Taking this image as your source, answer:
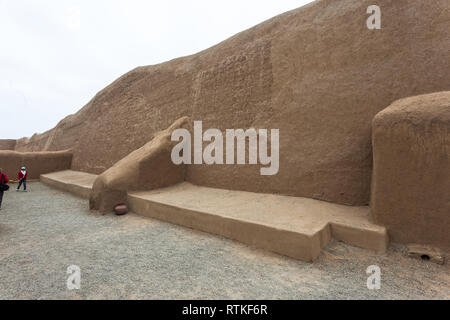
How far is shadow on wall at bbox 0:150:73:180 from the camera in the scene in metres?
10.4

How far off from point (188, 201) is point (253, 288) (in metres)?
2.73

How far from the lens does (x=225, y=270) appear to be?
8.96 feet

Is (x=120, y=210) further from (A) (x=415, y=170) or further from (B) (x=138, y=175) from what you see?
(A) (x=415, y=170)

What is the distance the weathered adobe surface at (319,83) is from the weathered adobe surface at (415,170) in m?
0.78

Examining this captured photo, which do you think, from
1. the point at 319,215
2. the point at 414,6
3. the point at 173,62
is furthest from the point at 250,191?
the point at 173,62

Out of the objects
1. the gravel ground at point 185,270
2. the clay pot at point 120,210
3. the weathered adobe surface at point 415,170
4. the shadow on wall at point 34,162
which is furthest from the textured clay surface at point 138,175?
the shadow on wall at point 34,162

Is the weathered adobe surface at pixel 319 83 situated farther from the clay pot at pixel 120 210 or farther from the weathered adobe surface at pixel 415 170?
the clay pot at pixel 120 210

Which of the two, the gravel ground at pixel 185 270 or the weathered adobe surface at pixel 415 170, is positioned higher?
the weathered adobe surface at pixel 415 170

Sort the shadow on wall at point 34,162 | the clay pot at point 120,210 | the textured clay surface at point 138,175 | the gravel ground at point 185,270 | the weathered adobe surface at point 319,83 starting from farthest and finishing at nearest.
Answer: the shadow on wall at point 34,162 < the textured clay surface at point 138,175 < the clay pot at point 120,210 < the weathered adobe surface at point 319,83 < the gravel ground at point 185,270

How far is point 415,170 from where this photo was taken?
2855mm

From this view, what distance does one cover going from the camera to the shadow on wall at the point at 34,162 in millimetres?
10430

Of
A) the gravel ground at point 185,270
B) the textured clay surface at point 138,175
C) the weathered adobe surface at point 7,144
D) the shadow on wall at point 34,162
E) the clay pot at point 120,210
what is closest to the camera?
the gravel ground at point 185,270

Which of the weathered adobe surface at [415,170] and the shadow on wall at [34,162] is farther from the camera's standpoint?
the shadow on wall at [34,162]
